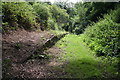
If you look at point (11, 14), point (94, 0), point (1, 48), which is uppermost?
point (94, 0)

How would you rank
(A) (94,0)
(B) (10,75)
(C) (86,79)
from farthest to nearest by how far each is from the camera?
(A) (94,0), (C) (86,79), (B) (10,75)

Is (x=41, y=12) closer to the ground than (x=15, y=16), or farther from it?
closer to the ground

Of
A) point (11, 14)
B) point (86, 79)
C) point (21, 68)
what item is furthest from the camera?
point (11, 14)

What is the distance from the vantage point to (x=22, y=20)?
1023 centimetres

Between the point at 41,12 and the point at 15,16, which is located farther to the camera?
the point at 41,12

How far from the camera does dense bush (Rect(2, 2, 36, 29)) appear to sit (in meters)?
8.11

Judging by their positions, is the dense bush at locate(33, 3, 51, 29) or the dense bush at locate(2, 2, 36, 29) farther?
the dense bush at locate(33, 3, 51, 29)

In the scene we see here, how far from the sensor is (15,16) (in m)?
9.23

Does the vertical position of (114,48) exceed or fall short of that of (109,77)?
it exceeds it

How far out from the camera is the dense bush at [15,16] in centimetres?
811

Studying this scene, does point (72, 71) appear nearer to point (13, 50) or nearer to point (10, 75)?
point (10, 75)

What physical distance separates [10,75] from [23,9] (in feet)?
24.7

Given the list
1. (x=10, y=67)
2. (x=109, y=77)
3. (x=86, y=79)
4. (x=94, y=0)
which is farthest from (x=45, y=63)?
(x=94, y=0)

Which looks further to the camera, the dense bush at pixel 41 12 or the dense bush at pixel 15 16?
the dense bush at pixel 41 12
